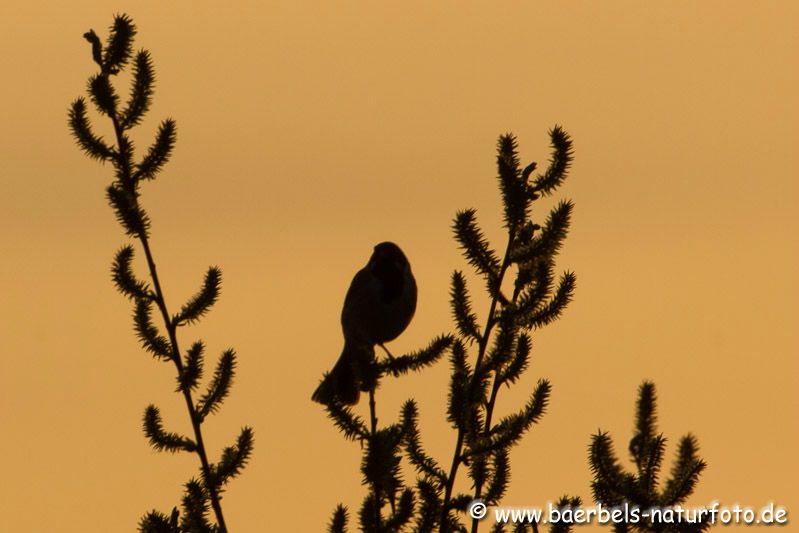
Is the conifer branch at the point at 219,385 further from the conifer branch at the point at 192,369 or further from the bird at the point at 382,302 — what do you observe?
the bird at the point at 382,302

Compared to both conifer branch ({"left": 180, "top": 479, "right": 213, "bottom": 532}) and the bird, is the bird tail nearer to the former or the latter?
the bird

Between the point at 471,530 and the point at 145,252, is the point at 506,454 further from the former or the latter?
the point at 145,252

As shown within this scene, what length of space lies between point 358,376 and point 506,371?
936 mm

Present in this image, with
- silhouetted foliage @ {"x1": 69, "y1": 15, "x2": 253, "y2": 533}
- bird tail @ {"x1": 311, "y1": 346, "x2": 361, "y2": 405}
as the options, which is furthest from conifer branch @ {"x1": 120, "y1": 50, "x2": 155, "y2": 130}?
bird tail @ {"x1": 311, "y1": 346, "x2": 361, "y2": 405}

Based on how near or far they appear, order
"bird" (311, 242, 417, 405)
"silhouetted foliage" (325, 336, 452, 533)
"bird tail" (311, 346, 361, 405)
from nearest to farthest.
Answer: "silhouetted foliage" (325, 336, 452, 533) → "bird tail" (311, 346, 361, 405) → "bird" (311, 242, 417, 405)

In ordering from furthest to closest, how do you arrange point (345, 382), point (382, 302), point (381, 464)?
point (382, 302)
point (345, 382)
point (381, 464)

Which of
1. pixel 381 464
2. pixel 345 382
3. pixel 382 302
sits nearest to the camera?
pixel 381 464

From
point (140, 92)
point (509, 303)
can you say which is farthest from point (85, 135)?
point (509, 303)

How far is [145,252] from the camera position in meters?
5.10

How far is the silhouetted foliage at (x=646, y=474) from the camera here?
4.80 metres

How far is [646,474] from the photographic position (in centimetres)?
484

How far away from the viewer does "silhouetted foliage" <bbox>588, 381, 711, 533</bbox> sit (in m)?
4.80

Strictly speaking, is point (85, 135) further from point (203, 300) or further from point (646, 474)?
point (646, 474)

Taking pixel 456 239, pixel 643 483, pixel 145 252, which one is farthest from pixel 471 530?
pixel 145 252
